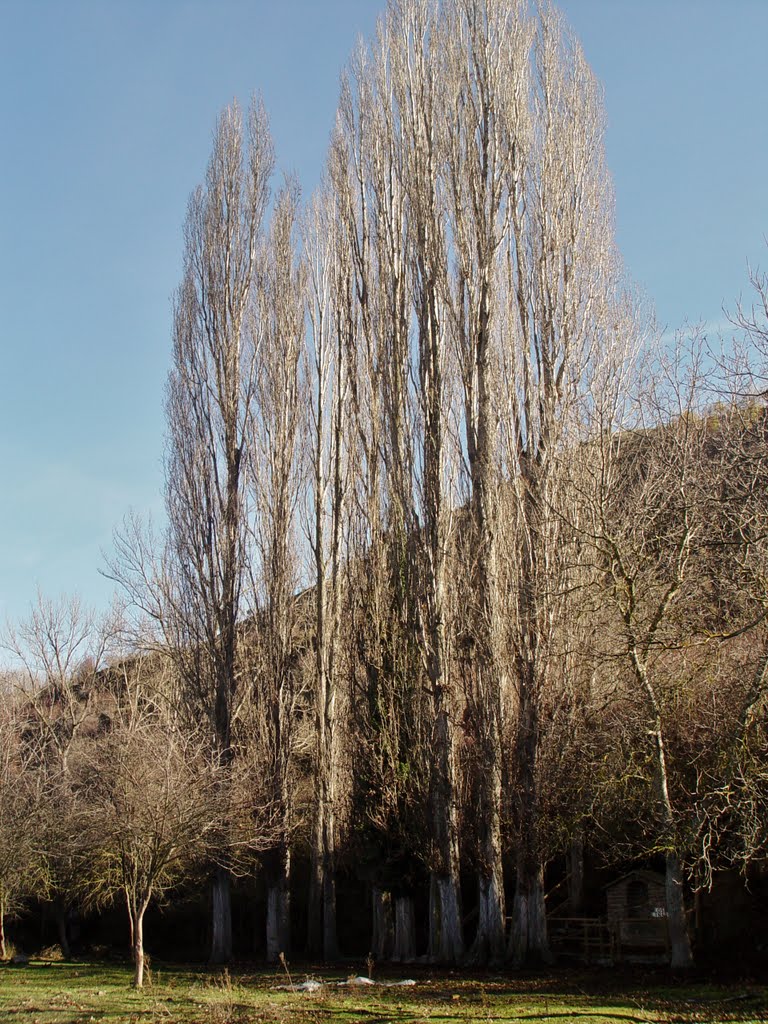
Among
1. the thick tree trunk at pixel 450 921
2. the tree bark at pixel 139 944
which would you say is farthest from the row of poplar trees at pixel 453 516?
the tree bark at pixel 139 944

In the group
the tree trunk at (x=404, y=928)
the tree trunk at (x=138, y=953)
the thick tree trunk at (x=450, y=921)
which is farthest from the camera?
the tree trunk at (x=404, y=928)

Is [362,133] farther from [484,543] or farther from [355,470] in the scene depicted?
[484,543]

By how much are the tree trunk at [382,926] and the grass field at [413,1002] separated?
12.2 ft

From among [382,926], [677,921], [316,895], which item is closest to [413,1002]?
[677,921]

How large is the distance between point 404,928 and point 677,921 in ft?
23.4

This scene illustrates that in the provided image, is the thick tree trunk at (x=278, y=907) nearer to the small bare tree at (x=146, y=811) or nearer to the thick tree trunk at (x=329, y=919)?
the thick tree trunk at (x=329, y=919)

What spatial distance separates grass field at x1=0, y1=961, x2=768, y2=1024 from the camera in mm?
9508

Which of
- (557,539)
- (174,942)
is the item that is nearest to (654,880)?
(557,539)

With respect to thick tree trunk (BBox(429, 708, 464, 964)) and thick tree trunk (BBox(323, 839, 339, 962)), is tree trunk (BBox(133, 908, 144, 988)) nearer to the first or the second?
thick tree trunk (BBox(429, 708, 464, 964))

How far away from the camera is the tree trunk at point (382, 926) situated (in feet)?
63.5

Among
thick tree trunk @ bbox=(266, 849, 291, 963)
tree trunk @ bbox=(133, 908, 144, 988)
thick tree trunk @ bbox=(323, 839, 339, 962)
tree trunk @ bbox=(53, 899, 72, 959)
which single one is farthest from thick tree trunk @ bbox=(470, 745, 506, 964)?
tree trunk @ bbox=(53, 899, 72, 959)

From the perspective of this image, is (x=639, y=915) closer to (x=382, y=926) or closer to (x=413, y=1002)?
(x=413, y=1002)

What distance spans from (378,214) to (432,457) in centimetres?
580

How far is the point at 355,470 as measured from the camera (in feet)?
69.3
